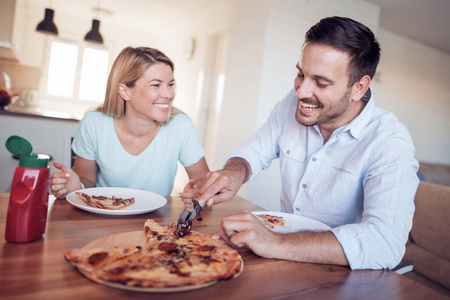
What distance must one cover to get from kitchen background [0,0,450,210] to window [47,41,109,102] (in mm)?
144

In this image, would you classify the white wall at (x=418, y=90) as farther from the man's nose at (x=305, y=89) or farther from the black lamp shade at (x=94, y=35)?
the man's nose at (x=305, y=89)

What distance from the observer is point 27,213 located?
82cm

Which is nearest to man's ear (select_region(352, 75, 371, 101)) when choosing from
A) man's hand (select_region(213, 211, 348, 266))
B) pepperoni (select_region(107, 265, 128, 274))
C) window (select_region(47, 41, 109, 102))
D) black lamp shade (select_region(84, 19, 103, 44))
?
man's hand (select_region(213, 211, 348, 266))

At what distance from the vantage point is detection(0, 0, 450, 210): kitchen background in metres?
3.98

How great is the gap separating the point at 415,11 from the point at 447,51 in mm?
2473

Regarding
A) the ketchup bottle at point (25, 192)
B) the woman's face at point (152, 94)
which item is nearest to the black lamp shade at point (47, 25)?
the woman's face at point (152, 94)

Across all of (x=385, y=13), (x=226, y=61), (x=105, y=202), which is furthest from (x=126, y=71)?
(x=385, y=13)

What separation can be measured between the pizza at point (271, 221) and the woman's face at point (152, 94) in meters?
0.89

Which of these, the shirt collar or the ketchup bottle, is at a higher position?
the shirt collar

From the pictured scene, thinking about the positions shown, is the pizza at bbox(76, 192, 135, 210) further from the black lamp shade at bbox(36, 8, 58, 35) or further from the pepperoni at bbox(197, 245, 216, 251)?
the black lamp shade at bbox(36, 8, 58, 35)

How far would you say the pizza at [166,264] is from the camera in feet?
2.27

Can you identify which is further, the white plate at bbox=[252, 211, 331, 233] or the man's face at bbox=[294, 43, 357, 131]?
the man's face at bbox=[294, 43, 357, 131]

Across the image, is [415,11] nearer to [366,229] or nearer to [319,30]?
[319,30]

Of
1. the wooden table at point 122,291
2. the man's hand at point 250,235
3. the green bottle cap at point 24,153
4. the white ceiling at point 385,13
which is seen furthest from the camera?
the white ceiling at point 385,13
